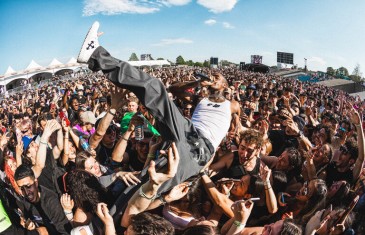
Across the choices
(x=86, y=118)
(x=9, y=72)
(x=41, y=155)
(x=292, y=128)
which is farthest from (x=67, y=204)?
(x=9, y=72)

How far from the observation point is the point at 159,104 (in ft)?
7.14

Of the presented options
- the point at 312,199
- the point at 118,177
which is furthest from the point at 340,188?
the point at 118,177

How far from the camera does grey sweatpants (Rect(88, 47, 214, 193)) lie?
2096 millimetres

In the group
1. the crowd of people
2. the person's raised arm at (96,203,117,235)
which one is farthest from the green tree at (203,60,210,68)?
the person's raised arm at (96,203,117,235)

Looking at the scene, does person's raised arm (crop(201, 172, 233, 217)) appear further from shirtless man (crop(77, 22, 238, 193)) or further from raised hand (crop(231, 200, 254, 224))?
raised hand (crop(231, 200, 254, 224))

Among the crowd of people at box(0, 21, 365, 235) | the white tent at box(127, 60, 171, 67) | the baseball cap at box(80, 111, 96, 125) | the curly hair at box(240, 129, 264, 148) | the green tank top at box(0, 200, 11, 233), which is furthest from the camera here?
the white tent at box(127, 60, 171, 67)

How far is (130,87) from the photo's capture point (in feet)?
7.05

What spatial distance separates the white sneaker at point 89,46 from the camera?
2.17 m

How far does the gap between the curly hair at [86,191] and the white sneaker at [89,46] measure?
0.99 metres

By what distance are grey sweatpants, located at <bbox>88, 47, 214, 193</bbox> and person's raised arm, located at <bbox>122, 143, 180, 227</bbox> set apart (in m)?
0.21

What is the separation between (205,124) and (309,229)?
1.26 metres

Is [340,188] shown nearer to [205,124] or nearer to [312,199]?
[312,199]

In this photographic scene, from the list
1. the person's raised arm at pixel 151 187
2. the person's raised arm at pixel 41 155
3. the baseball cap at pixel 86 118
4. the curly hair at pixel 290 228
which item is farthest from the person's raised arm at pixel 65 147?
the curly hair at pixel 290 228

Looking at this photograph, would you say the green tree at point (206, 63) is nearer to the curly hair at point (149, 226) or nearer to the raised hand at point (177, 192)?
the raised hand at point (177, 192)
